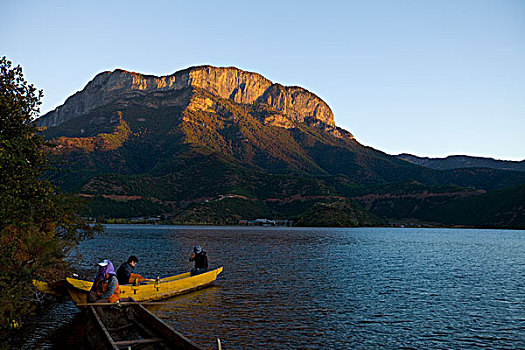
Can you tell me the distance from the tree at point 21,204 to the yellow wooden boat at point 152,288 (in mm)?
1873

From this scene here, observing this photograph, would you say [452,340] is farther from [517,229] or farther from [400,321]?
[517,229]

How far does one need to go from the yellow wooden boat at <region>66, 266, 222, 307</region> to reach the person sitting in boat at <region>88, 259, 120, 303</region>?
150 centimetres

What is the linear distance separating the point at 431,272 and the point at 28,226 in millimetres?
42077

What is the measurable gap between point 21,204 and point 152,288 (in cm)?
1009

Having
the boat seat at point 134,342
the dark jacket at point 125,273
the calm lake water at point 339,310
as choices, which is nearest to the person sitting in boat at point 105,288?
the calm lake water at point 339,310

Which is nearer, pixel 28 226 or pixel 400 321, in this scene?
pixel 28 226

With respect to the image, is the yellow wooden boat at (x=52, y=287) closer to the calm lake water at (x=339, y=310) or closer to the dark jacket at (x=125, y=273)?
the calm lake water at (x=339, y=310)

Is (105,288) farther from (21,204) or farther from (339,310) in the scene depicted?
→ (339,310)

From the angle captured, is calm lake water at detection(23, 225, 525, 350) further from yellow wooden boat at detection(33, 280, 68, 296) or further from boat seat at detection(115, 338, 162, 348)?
boat seat at detection(115, 338, 162, 348)

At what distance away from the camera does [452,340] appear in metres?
20.8

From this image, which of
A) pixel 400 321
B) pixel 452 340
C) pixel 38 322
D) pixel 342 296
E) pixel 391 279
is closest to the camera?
pixel 452 340

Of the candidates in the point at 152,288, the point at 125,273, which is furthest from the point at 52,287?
the point at 152,288

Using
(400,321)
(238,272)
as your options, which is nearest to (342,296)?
(400,321)

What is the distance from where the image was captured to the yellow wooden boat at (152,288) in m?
22.6
